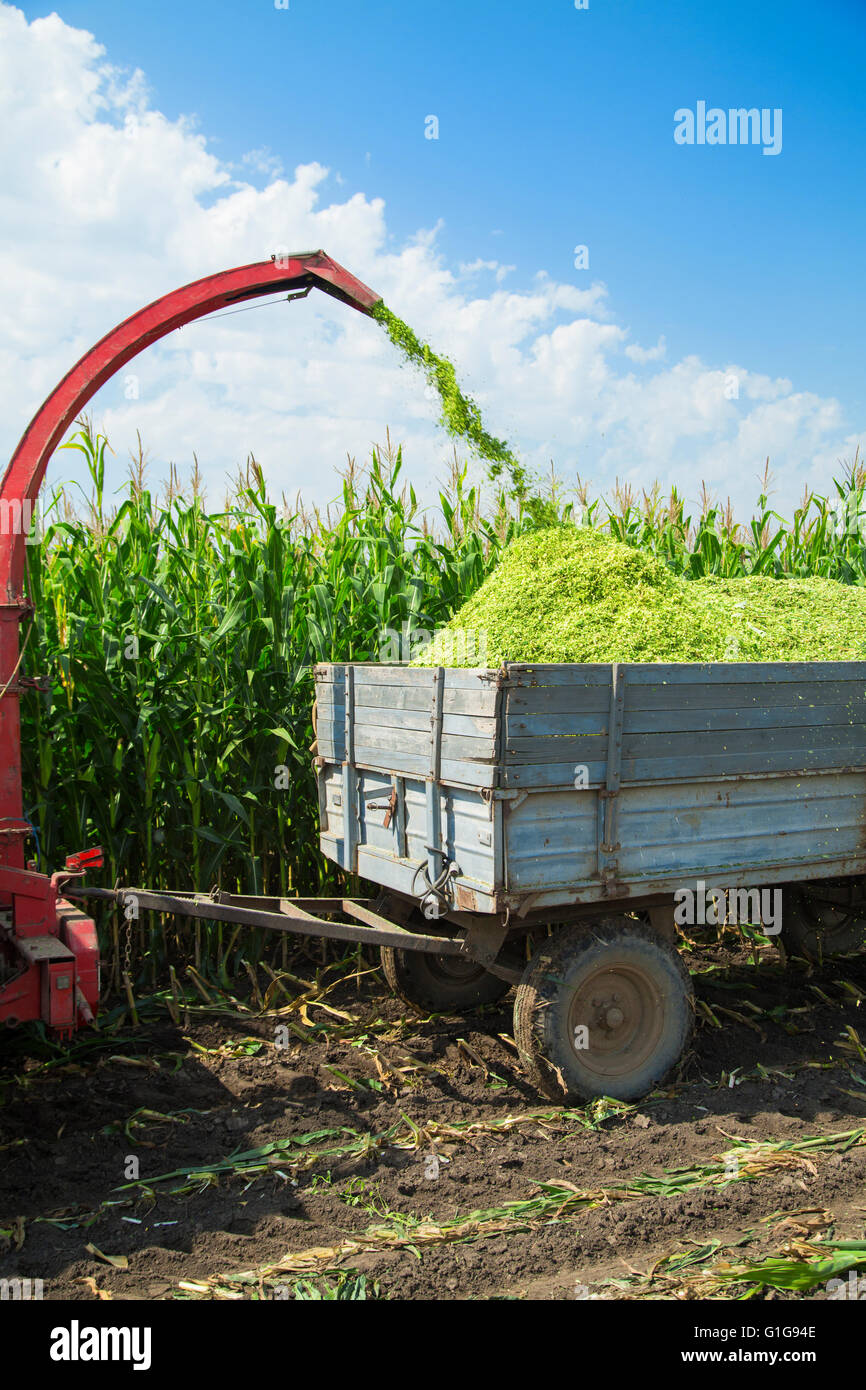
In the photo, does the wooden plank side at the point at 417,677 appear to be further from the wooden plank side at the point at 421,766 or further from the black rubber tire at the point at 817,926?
the black rubber tire at the point at 817,926

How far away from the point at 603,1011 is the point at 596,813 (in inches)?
36.5

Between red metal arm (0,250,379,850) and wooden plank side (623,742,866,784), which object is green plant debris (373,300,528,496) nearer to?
red metal arm (0,250,379,850)

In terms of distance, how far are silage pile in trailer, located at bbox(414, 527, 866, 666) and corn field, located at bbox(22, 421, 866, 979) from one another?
35.5 inches

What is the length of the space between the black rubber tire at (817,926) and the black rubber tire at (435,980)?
6.02 ft

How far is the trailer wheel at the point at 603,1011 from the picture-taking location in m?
4.05

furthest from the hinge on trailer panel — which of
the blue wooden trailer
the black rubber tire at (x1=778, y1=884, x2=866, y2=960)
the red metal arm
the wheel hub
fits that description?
the red metal arm

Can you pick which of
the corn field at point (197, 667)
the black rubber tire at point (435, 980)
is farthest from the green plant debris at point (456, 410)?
the black rubber tire at point (435, 980)

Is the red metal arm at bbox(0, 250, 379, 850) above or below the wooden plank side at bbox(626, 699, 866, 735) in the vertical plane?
above

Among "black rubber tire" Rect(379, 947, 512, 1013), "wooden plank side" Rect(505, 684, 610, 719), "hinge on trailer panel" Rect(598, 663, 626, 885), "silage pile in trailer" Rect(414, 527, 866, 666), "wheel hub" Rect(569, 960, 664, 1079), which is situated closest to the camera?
"wooden plank side" Rect(505, 684, 610, 719)

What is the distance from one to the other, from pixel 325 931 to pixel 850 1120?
7.76 feet

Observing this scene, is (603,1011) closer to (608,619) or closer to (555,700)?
(555,700)

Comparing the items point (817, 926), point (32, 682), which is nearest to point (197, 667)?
point (32, 682)

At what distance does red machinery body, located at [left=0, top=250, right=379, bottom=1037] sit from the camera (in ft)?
12.3
